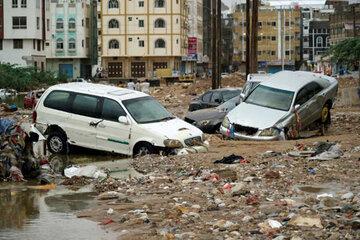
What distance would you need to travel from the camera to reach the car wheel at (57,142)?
17844 mm

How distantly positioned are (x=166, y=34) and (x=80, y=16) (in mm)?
15212

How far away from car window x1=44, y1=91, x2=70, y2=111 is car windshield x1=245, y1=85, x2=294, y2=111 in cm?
617

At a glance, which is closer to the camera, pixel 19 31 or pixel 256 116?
pixel 256 116

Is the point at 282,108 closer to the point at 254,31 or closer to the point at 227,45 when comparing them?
the point at 254,31

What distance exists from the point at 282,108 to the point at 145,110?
501 centimetres

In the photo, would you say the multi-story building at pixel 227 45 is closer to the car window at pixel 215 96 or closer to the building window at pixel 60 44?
the building window at pixel 60 44

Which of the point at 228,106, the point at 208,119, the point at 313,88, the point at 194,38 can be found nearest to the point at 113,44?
the point at 194,38

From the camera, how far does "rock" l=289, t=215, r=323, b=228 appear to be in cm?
875

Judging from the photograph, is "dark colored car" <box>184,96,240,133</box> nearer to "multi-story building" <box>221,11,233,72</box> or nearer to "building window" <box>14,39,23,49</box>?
"building window" <box>14,39,23,49</box>

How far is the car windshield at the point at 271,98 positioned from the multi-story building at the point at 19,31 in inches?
2647

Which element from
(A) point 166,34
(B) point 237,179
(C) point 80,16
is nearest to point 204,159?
(B) point 237,179

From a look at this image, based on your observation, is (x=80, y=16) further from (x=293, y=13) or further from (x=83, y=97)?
(x=83, y=97)

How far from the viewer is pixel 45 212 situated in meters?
10.6

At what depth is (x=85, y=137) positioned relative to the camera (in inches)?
691
